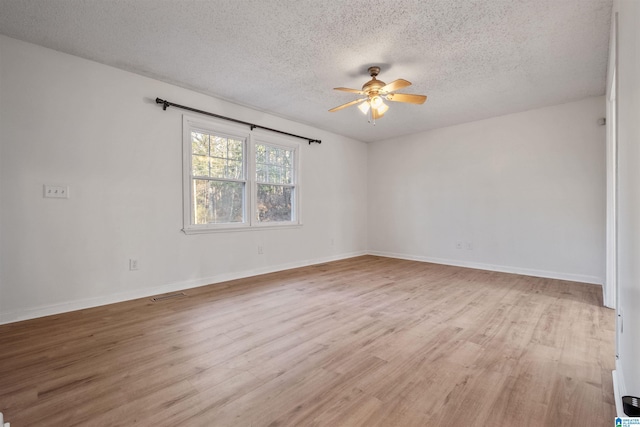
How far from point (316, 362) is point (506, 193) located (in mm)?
4355

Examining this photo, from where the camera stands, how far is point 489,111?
14.9ft

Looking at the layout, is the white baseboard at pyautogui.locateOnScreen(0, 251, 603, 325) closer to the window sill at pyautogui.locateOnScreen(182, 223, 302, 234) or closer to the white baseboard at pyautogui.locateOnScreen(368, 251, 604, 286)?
the white baseboard at pyautogui.locateOnScreen(368, 251, 604, 286)

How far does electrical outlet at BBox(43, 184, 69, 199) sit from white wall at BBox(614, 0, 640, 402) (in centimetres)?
417

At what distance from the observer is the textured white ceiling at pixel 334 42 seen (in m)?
2.25

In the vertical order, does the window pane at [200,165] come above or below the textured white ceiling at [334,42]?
below

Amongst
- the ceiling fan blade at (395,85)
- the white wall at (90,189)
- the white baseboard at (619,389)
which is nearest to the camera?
the white baseboard at (619,389)

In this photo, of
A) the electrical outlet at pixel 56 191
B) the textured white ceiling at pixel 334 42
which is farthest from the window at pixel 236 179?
the electrical outlet at pixel 56 191

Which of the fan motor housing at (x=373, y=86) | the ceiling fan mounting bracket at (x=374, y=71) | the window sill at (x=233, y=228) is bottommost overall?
the window sill at (x=233, y=228)

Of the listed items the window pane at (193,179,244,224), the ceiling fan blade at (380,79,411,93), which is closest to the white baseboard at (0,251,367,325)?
Result: the window pane at (193,179,244,224)

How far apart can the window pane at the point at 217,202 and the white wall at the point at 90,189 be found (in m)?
0.25

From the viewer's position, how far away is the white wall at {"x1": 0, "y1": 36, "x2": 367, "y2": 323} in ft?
8.70

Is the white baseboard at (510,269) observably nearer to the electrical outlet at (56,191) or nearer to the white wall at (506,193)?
the white wall at (506,193)

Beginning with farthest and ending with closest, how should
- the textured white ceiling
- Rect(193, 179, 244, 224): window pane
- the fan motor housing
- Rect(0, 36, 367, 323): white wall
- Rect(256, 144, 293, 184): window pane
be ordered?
Rect(256, 144, 293, 184): window pane < Rect(193, 179, 244, 224): window pane < the fan motor housing < Rect(0, 36, 367, 323): white wall < the textured white ceiling

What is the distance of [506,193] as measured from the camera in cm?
473
